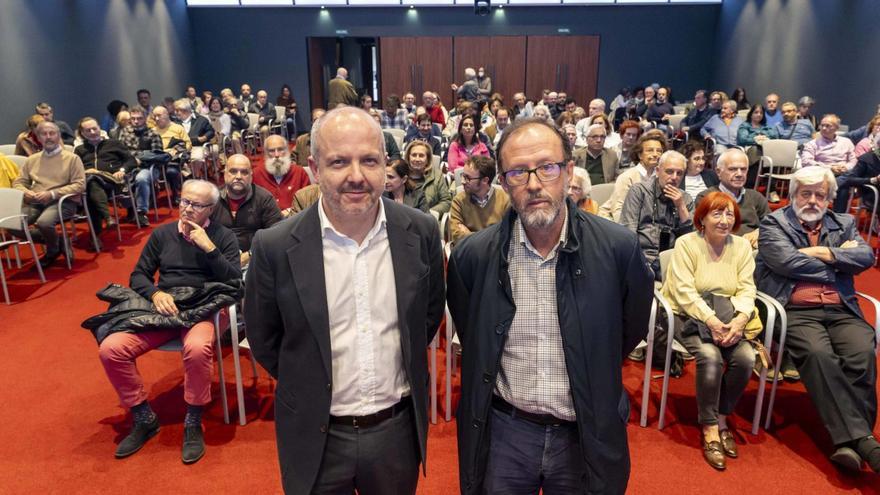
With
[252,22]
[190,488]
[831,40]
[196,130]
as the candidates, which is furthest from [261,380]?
[252,22]

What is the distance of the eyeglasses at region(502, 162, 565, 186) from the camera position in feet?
4.73

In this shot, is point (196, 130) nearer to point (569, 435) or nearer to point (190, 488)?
point (190, 488)

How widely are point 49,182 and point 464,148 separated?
4.24m

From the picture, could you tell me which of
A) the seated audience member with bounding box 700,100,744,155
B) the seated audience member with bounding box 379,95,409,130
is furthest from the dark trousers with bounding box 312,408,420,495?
the seated audience member with bounding box 379,95,409,130

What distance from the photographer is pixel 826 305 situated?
3002 millimetres

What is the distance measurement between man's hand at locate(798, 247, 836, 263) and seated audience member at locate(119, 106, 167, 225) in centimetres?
679

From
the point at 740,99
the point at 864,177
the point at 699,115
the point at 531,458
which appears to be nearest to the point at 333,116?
the point at 531,458

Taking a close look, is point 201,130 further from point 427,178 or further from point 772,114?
point 772,114

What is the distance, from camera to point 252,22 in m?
15.3

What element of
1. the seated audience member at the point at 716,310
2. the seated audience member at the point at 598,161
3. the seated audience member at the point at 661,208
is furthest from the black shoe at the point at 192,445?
the seated audience member at the point at 598,161

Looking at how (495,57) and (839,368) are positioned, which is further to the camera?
(495,57)

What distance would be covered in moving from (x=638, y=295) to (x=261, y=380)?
8.86 ft

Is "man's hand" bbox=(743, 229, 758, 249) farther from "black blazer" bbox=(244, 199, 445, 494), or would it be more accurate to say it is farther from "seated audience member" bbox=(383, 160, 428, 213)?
"black blazer" bbox=(244, 199, 445, 494)

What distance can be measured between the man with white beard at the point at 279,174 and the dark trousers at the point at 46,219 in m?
2.13
